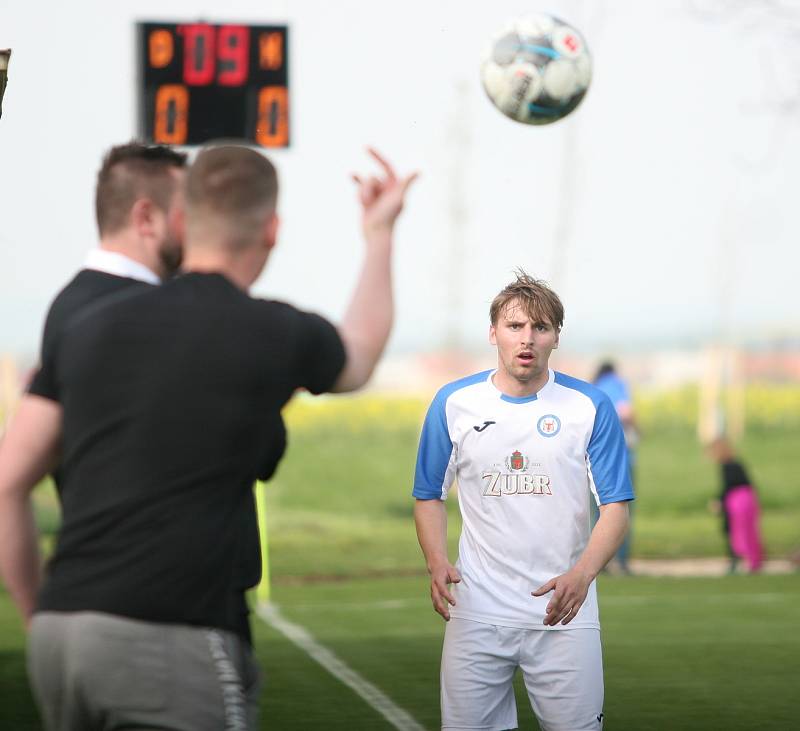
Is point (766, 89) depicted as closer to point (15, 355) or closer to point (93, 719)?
point (15, 355)

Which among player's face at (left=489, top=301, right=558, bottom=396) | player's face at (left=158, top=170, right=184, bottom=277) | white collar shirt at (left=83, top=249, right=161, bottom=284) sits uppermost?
player's face at (left=158, top=170, right=184, bottom=277)

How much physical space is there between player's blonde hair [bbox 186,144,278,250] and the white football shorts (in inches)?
89.7

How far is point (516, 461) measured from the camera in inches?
192

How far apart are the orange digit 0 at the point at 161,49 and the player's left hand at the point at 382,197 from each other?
343 inches

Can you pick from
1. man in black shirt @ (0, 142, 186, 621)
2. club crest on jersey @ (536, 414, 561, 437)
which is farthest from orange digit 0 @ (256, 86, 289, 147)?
man in black shirt @ (0, 142, 186, 621)

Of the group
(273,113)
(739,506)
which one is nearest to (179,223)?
(273,113)

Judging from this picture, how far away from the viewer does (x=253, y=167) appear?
288 centimetres

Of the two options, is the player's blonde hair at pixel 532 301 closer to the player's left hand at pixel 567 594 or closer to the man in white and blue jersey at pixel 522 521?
the man in white and blue jersey at pixel 522 521

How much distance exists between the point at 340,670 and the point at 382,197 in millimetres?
6575

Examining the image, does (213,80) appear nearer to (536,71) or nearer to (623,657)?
(536,71)

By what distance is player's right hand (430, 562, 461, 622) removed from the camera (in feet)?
15.6

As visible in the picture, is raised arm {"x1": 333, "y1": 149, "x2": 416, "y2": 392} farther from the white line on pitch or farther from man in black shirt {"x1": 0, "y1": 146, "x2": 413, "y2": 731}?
the white line on pitch

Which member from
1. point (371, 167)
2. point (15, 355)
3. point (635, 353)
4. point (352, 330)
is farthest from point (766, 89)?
point (352, 330)

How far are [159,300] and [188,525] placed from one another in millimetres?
431
